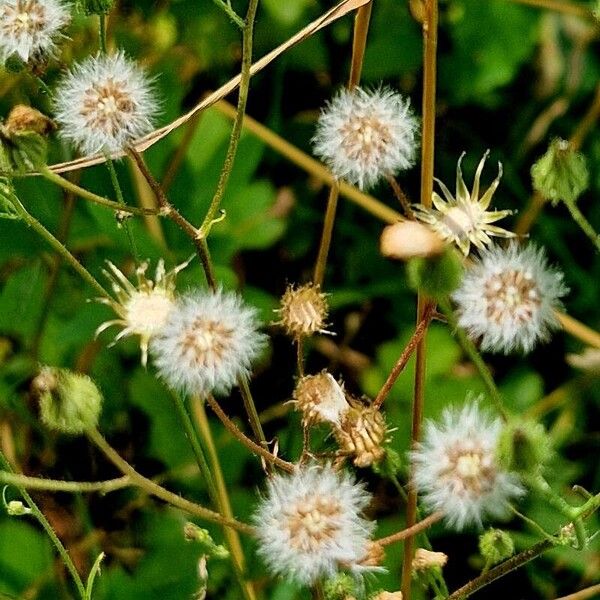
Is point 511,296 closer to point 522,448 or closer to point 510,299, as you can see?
point 510,299

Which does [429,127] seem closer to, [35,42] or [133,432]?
[35,42]

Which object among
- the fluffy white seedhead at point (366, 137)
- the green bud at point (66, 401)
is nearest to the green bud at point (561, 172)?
the fluffy white seedhead at point (366, 137)

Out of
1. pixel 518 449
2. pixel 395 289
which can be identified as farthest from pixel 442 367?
pixel 518 449

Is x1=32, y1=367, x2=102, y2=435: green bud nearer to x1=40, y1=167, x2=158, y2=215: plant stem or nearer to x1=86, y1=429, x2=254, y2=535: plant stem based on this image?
x1=86, y1=429, x2=254, y2=535: plant stem

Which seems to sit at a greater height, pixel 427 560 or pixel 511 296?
pixel 511 296

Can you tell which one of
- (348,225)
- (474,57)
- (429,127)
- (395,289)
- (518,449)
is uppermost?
(474,57)

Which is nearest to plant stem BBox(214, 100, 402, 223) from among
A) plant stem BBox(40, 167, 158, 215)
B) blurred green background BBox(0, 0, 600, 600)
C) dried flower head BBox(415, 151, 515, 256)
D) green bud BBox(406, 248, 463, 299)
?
blurred green background BBox(0, 0, 600, 600)

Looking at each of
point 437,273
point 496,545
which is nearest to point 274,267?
point 496,545

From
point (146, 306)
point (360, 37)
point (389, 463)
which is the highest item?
point (360, 37)
